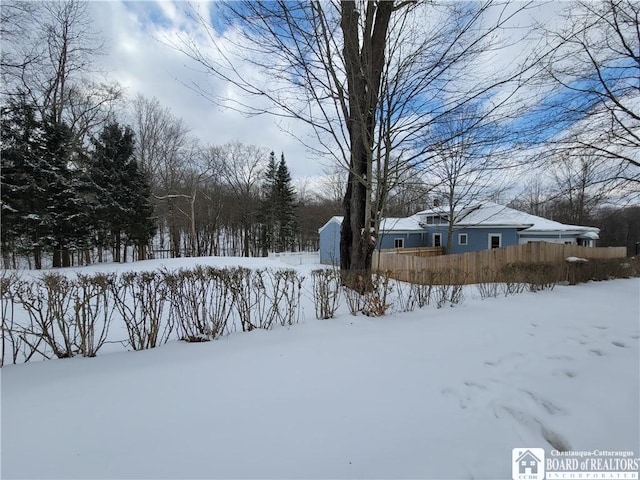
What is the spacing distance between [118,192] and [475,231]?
24398 mm

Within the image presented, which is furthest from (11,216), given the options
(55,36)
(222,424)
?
(222,424)

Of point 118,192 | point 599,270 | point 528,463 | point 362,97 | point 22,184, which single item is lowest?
point 528,463

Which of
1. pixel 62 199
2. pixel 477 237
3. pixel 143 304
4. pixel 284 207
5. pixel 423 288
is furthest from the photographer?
pixel 284 207

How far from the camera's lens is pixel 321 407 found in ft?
6.82

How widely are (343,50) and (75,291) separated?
204 inches

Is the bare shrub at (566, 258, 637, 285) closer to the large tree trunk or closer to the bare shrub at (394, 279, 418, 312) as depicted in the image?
the bare shrub at (394, 279, 418, 312)

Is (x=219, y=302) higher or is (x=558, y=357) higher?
(x=219, y=302)

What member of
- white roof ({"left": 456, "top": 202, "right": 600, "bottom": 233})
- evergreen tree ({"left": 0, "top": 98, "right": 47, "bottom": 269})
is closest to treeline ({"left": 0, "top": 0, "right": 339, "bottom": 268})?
evergreen tree ({"left": 0, "top": 98, "right": 47, "bottom": 269})

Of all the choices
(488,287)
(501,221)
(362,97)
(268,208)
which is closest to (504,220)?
(501,221)

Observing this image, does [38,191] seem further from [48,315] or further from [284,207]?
[284,207]

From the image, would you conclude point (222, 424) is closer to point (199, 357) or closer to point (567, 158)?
point (199, 357)

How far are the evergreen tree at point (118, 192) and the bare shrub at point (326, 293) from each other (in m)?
18.5

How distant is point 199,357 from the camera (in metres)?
2.93

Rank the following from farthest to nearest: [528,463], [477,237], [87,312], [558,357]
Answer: [477,237] < [87,312] < [558,357] < [528,463]
